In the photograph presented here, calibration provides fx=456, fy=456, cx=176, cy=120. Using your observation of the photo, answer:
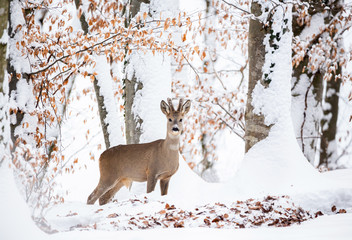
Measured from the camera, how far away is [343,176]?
9.02 metres

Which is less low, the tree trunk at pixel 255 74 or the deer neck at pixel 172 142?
the tree trunk at pixel 255 74

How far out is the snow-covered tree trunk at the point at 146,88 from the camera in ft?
29.9

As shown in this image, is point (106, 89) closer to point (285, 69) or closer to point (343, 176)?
point (285, 69)

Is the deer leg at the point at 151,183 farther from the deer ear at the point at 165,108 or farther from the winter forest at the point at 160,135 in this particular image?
the deer ear at the point at 165,108

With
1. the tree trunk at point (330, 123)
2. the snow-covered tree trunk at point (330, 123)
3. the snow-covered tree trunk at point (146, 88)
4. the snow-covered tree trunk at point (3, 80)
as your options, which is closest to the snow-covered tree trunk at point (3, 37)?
the snow-covered tree trunk at point (3, 80)

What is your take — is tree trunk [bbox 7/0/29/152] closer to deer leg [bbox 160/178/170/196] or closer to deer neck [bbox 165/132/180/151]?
deer neck [bbox 165/132/180/151]

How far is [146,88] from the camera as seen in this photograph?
30.0 feet

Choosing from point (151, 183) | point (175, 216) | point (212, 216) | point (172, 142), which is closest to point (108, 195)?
point (151, 183)

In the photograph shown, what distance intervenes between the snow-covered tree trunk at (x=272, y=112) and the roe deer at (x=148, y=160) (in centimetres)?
129

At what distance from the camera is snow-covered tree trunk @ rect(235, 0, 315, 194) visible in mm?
8055

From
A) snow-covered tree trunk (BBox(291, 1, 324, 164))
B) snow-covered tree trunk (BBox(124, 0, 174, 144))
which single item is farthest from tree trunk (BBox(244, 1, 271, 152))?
snow-covered tree trunk (BBox(291, 1, 324, 164))

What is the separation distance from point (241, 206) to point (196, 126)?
9.68 m

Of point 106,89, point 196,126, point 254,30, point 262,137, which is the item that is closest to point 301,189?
point 262,137

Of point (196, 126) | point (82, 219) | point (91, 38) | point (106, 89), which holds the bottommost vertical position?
point (82, 219)
